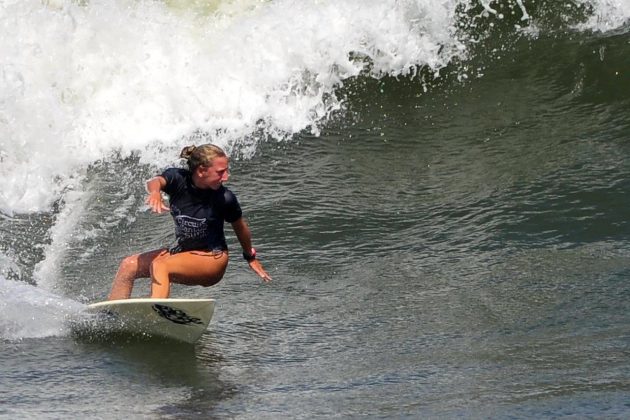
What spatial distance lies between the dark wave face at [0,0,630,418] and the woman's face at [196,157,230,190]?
860 mm

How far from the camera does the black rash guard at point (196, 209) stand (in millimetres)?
6031

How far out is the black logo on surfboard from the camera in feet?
18.5

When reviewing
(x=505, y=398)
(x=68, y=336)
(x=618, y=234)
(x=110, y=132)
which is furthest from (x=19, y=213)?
(x=505, y=398)

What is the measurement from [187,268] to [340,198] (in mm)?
2649

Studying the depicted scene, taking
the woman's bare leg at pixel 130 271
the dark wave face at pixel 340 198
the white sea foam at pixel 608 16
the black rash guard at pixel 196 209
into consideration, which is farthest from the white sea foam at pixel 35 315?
the white sea foam at pixel 608 16

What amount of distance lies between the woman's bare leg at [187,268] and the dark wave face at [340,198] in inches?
12.2

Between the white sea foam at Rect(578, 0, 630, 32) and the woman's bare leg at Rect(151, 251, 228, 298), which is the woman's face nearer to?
the woman's bare leg at Rect(151, 251, 228, 298)

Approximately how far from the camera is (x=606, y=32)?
10.6m

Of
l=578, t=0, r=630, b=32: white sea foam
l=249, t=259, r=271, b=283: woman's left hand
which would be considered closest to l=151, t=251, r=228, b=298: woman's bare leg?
l=249, t=259, r=271, b=283: woman's left hand

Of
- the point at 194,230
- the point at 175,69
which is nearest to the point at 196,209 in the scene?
the point at 194,230

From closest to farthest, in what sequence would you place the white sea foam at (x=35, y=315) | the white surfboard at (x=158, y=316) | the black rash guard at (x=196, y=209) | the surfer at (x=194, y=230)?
the white surfboard at (x=158, y=316) → the white sea foam at (x=35, y=315) → the surfer at (x=194, y=230) → the black rash guard at (x=196, y=209)

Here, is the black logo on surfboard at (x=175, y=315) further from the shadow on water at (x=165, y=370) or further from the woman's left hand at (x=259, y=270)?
the woman's left hand at (x=259, y=270)

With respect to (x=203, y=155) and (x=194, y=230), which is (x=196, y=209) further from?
(x=203, y=155)

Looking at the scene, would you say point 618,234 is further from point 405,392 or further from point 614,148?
point 405,392
